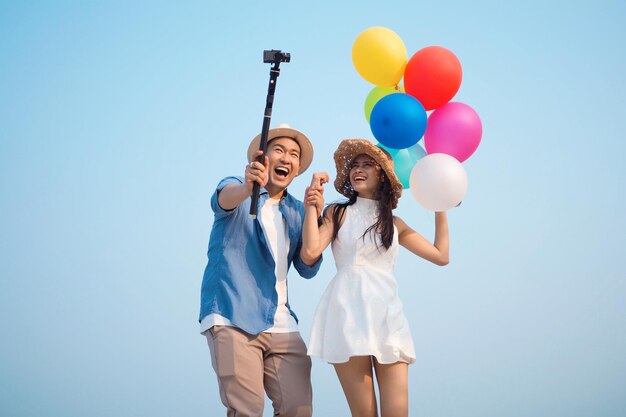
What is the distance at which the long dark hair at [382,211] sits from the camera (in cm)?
364

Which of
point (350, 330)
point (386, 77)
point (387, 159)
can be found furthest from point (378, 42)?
point (350, 330)

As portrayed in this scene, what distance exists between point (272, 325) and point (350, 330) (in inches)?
20.1

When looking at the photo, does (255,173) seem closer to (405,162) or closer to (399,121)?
(399,121)

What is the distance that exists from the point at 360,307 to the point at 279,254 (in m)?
0.62

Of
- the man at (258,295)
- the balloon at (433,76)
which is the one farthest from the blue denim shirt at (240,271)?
the balloon at (433,76)

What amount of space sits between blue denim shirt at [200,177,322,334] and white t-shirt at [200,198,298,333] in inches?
1.7

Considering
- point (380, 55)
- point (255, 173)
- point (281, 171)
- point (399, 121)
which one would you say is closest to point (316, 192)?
point (255, 173)

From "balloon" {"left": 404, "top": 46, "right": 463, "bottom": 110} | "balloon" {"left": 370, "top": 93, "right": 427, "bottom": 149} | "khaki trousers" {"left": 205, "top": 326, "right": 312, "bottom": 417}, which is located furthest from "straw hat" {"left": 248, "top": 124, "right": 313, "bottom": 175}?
"khaki trousers" {"left": 205, "top": 326, "right": 312, "bottom": 417}

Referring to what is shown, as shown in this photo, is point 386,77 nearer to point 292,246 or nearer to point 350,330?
point 292,246

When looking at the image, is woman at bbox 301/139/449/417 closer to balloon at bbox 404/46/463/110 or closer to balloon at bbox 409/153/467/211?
balloon at bbox 409/153/467/211

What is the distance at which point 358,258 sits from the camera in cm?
363

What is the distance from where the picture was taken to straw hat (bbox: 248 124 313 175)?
3.97 m

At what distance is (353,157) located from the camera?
3863 mm

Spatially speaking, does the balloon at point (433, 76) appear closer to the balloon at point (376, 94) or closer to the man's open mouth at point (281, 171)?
the balloon at point (376, 94)
